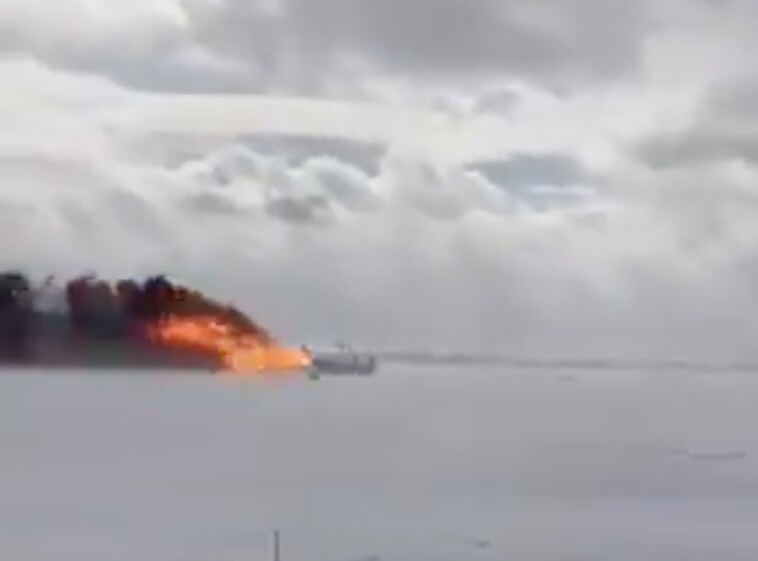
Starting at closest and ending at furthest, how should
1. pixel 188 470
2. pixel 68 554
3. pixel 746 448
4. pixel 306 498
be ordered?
pixel 68 554 → pixel 306 498 → pixel 188 470 → pixel 746 448

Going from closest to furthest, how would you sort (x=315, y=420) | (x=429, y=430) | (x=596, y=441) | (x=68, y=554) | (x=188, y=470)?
(x=68, y=554) → (x=188, y=470) → (x=596, y=441) → (x=429, y=430) → (x=315, y=420)

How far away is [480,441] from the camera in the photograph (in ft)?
436

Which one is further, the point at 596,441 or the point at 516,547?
the point at 596,441

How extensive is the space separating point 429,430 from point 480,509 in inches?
3184

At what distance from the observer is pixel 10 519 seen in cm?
7056

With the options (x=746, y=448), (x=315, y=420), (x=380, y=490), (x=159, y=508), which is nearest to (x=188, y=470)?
(x=380, y=490)

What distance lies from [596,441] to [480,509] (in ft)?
222

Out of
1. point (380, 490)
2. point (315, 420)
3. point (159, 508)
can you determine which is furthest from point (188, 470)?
point (315, 420)

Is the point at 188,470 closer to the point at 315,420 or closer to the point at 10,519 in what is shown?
the point at 10,519

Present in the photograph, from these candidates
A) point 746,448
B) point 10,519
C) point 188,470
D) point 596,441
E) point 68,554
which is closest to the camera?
point 68,554

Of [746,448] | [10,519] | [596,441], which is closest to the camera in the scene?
[10,519]

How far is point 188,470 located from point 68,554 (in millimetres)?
45920

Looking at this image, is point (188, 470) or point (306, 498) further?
point (188, 470)

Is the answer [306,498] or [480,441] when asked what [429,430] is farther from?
[306,498]
